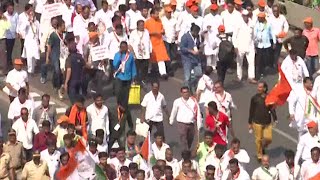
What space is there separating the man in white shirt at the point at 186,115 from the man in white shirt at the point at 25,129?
2632 millimetres

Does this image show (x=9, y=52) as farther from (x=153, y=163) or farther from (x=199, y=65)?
(x=153, y=163)

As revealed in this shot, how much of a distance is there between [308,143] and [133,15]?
25.8 ft

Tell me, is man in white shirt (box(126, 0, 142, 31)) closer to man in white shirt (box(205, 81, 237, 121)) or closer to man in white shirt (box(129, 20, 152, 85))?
man in white shirt (box(129, 20, 152, 85))

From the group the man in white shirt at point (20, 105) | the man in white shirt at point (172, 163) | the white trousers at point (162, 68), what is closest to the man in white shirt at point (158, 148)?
the man in white shirt at point (172, 163)

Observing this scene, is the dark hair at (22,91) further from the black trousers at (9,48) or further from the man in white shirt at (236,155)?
the black trousers at (9,48)

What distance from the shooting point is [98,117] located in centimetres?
2550

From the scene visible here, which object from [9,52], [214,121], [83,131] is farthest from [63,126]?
[9,52]

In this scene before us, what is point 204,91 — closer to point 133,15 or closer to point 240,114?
point 240,114

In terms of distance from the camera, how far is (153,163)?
24.1 metres

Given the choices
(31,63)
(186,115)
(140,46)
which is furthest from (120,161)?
(31,63)

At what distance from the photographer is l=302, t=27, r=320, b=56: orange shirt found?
30.3 metres

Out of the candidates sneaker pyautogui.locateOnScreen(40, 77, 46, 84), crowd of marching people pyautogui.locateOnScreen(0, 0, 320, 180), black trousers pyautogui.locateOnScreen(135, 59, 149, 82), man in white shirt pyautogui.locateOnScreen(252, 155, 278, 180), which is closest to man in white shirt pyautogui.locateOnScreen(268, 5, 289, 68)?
crowd of marching people pyautogui.locateOnScreen(0, 0, 320, 180)

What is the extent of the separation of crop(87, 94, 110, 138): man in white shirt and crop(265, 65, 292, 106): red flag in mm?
2959

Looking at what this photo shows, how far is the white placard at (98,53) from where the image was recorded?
29.2m
